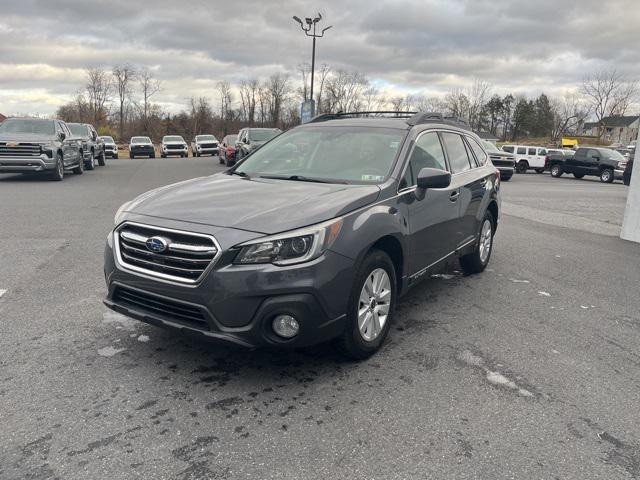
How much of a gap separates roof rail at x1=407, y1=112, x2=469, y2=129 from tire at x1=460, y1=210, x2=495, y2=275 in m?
1.12

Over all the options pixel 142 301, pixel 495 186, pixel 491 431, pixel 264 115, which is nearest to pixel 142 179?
pixel 495 186

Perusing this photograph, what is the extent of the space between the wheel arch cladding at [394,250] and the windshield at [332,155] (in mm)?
481

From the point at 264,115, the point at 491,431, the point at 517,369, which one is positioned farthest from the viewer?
the point at 264,115

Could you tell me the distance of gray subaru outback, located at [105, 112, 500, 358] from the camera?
3.07 m

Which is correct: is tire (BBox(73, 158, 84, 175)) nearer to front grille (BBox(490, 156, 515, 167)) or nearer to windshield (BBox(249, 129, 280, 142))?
windshield (BBox(249, 129, 280, 142))

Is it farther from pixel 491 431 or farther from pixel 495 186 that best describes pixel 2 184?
pixel 491 431

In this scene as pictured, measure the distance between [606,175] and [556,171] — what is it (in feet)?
10.8

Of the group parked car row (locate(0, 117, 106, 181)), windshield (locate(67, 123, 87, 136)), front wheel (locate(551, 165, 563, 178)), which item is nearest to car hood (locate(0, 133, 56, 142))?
parked car row (locate(0, 117, 106, 181))

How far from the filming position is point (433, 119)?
5.19 metres

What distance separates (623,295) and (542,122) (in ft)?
348

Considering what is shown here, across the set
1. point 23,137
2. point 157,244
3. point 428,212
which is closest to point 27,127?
point 23,137

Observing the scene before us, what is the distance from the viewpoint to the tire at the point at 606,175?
27.3 metres

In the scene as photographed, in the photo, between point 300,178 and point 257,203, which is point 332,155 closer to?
point 300,178

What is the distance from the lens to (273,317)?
3.11 meters
